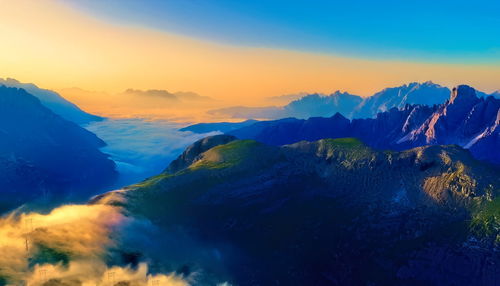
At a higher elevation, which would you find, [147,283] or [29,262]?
[29,262]

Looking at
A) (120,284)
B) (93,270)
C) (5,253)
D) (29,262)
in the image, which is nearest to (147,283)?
(120,284)

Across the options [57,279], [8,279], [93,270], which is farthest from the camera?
[93,270]

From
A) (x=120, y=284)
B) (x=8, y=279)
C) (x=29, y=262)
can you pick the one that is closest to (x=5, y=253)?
(x=29, y=262)

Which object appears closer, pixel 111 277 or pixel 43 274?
pixel 43 274

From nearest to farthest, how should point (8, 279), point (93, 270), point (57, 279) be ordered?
point (8, 279)
point (57, 279)
point (93, 270)

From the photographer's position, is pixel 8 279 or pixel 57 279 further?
pixel 57 279

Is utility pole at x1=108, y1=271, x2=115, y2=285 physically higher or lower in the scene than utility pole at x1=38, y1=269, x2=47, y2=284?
lower

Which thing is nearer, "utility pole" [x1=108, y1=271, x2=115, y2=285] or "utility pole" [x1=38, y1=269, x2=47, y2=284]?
"utility pole" [x1=38, y1=269, x2=47, y2=284]

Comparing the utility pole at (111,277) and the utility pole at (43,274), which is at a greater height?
the utility pole at (43,274)

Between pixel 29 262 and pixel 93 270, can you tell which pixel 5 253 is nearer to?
pixel 29 262

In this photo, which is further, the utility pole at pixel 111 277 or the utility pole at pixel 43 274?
the utility pole at pixel 111 277

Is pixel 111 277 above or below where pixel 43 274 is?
below
